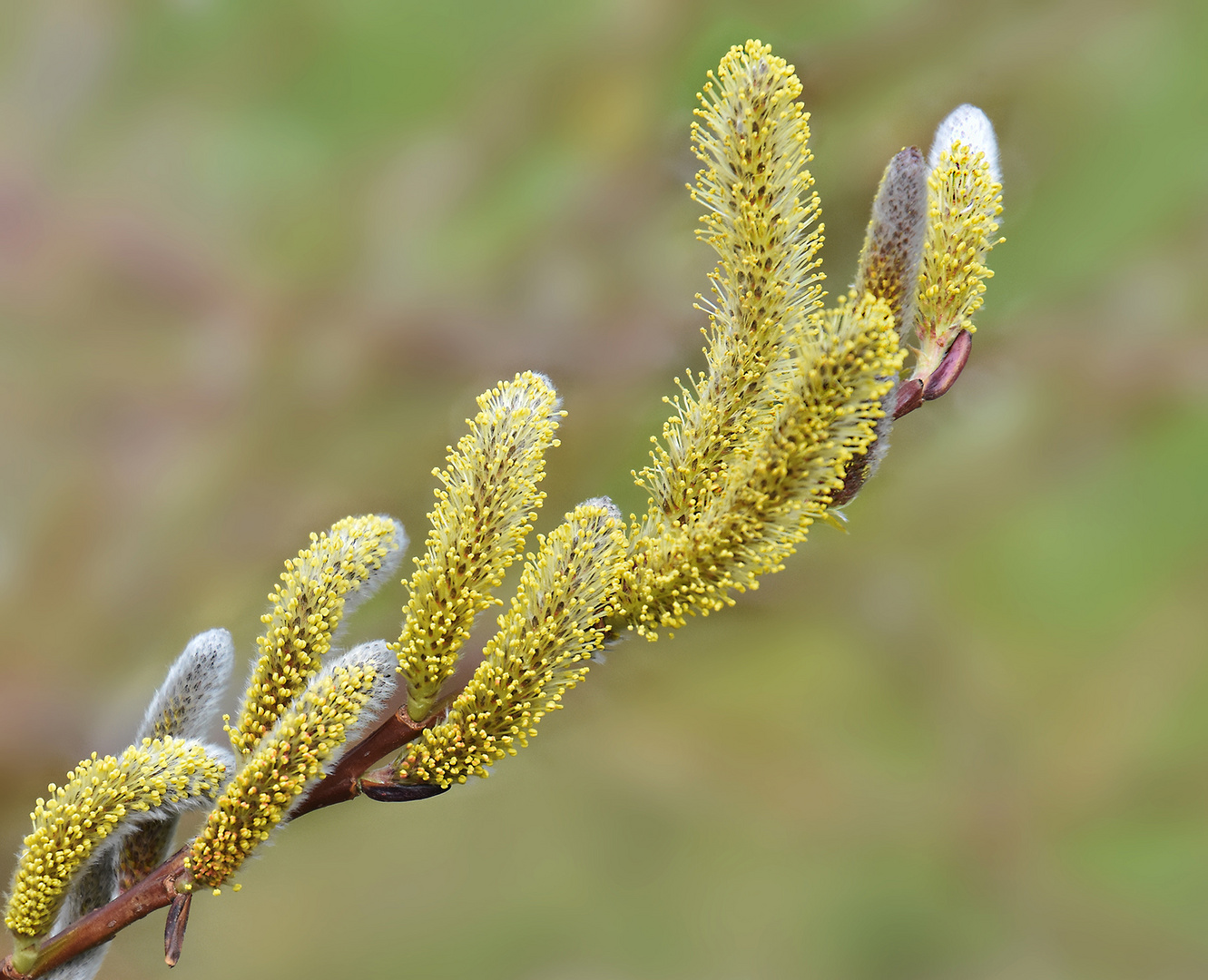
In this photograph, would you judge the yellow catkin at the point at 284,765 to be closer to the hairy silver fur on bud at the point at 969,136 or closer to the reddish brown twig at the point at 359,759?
the reddish brown twig at the point at 359,759

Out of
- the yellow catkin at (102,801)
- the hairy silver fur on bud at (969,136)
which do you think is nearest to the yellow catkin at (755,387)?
the hairy silver fur on bud at (969,136)

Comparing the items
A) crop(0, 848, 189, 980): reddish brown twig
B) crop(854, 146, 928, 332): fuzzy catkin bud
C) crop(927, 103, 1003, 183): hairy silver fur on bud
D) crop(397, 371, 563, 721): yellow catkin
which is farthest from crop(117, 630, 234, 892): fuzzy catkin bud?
crop(927, 103, 1003, 183): hairy silver fur on bud

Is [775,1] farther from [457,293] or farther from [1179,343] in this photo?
[1179,343]

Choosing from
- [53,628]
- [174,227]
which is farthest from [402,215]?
[53,628]

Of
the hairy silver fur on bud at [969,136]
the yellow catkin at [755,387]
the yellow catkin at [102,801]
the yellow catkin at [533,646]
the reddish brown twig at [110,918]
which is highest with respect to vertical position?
the hairy silver fur on bud at [969,136]

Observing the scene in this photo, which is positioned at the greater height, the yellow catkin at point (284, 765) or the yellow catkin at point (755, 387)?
the yellow catkin at point (755, 387)

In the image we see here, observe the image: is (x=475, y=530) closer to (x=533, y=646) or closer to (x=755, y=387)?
(x=533, y=646)

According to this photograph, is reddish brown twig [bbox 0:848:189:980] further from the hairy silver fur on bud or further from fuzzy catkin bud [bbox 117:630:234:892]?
the hairy silver fur on bud
